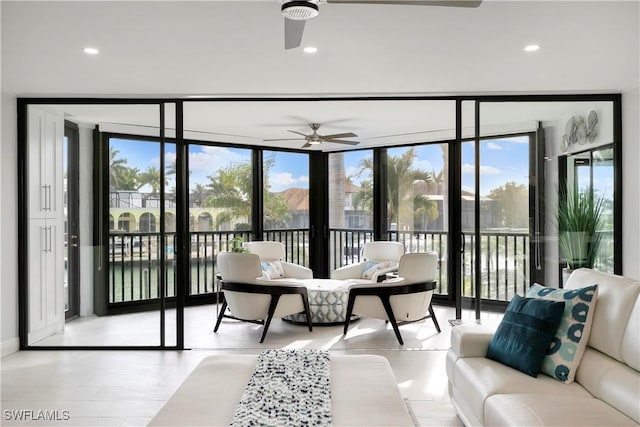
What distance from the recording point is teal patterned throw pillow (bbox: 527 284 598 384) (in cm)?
254

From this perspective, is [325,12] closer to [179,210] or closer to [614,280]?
[614,280]

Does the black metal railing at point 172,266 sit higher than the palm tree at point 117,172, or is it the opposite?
the palm tree at point 117,172

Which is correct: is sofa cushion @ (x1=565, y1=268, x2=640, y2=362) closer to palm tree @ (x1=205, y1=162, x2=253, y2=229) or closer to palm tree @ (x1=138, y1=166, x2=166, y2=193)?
palm tree @ (x1=138, y1=166, x2=166, y2=193)

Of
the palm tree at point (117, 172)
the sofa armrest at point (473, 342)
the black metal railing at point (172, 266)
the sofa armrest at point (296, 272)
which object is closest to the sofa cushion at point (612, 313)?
the sofa armrest at point (473, 342)

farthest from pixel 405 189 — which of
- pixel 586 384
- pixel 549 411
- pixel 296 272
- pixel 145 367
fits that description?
pixel 549 411

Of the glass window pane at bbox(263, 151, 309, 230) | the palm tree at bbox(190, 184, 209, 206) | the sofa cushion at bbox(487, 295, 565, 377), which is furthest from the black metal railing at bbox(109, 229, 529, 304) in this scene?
the glass window pane at bbox(263, 151, 309, 230)

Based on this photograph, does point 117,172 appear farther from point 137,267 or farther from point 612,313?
point 612,313

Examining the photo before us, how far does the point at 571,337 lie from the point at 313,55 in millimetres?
2441

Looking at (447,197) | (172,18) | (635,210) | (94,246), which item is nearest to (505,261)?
(635,210)

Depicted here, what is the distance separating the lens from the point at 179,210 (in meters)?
4.75

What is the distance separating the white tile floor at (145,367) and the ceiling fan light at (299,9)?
2.48m

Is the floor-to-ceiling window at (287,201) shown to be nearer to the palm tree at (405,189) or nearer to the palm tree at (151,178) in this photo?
the palm tree at (405,189)

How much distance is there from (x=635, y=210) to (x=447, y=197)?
2.97 metres

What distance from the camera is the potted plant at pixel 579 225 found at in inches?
184
